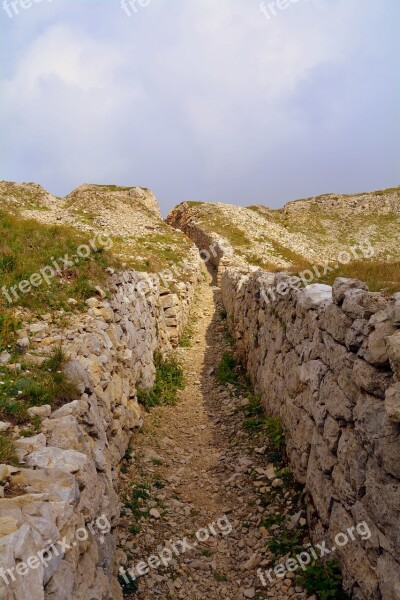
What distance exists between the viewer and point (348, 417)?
5816 mm

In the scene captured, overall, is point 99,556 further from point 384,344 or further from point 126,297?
point 126,297

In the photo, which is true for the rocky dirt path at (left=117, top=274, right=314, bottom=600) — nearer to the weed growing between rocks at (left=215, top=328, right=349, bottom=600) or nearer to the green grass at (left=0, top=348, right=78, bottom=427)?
the weed growing between rocks at (left=215, top=328, right=349, bottom=600)

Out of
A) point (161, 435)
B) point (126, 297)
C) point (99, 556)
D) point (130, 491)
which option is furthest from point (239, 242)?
point (99, 556)

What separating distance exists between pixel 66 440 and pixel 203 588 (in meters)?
3.55

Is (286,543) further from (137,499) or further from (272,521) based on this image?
(137,499)

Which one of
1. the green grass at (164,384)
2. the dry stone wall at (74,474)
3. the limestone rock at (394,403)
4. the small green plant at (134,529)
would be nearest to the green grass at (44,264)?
the dry stone wall at (74,474)

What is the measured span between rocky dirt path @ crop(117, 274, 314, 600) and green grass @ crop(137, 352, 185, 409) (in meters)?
0.37

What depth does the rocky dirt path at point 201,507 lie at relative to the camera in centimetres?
629

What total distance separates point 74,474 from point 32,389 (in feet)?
6.14

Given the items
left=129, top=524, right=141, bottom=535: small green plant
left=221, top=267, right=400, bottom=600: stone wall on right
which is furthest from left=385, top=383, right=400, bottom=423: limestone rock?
left=129, top=524, right=141, bottom=535: small green plant

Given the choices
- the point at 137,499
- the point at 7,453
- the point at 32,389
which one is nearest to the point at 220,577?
the point at 137,499

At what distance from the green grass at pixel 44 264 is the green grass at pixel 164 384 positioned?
13.0 ft

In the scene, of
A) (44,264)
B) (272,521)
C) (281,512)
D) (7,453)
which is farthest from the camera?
(44,264)

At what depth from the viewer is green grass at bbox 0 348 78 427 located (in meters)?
5.61
